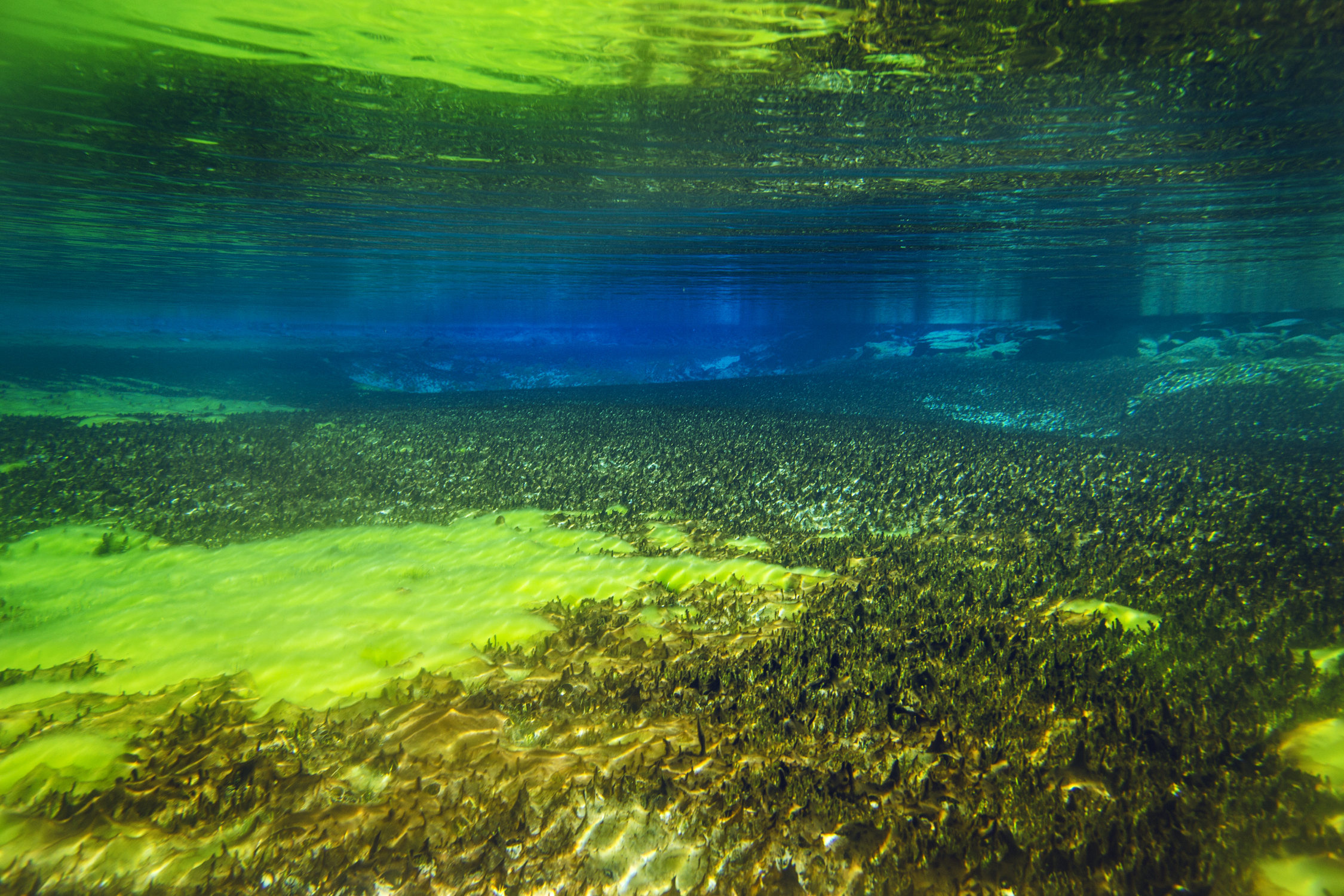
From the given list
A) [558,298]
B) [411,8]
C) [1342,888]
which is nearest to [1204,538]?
[1342,888]

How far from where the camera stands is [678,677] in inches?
202

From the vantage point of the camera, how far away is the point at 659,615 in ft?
21.7

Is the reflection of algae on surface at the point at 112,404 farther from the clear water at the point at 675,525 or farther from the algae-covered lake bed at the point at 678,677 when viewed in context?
the algae-covered lake bed at the point at 678,677

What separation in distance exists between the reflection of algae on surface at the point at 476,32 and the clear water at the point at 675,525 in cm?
→ 7

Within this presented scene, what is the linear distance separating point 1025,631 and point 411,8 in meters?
10.2

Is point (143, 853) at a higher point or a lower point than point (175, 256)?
lower

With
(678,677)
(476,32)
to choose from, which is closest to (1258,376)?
(678,677)

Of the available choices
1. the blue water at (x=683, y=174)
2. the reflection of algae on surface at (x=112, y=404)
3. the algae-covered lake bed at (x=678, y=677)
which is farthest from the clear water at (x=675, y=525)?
the reflection of algae on surface at (x=112, y=404)

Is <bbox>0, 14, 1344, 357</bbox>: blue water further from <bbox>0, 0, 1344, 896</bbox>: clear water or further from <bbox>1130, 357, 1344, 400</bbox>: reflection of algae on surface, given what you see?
<bbox>1130, 357, 1344, 400</bbox>: reflection of algae on surface

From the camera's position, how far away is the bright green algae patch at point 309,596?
5.63 meters

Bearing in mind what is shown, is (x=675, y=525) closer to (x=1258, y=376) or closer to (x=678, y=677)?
(x=678, y=677)

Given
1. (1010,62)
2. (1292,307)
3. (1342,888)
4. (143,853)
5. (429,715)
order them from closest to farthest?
1. (1342,888)
2. (143,853)
3. (429,715)
4. (1010,62)
5. (1292,307)

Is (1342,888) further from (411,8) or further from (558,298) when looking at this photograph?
(558,298)

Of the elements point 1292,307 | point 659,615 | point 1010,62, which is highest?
point 1010,62
